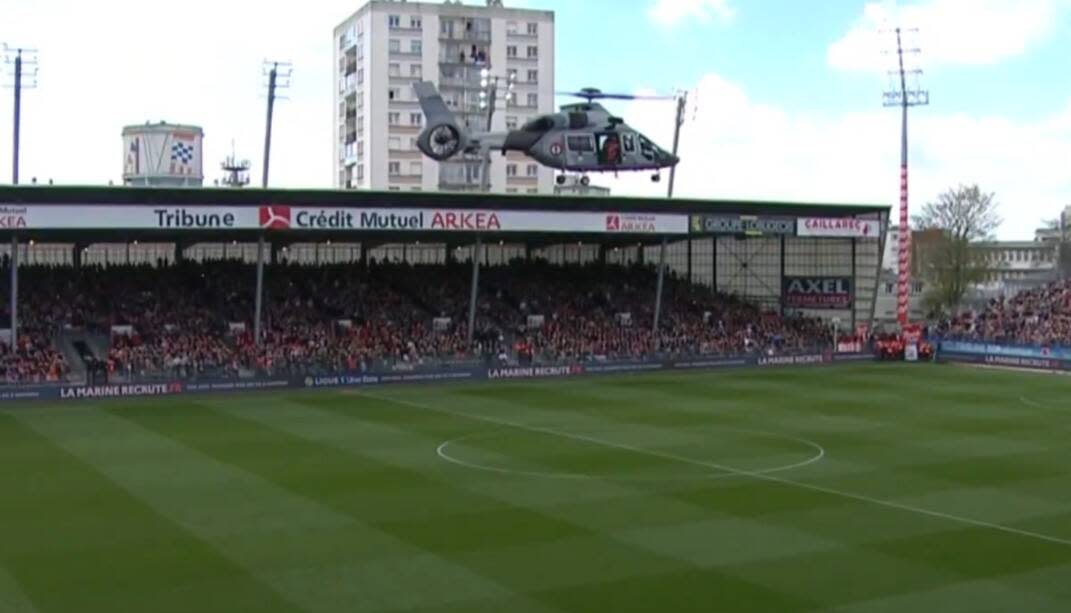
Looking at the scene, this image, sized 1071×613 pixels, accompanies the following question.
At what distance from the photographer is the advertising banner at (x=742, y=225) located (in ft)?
190

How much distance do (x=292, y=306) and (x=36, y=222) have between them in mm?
12516

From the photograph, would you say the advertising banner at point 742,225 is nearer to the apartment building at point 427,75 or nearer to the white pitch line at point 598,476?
the white pitch line at point 598,476

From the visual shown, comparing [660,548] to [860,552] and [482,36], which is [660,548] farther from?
[482,36]

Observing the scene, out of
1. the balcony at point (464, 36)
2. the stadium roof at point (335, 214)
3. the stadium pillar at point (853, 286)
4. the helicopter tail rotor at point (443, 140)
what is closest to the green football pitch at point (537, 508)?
the stadium roof at point (335, 214)

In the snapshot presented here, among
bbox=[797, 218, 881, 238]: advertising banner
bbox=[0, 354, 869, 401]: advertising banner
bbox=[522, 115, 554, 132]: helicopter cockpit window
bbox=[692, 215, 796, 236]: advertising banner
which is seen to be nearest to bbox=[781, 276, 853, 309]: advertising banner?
bbox=[797, 218, 881, 238]: advertising banner

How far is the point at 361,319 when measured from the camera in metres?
54.8

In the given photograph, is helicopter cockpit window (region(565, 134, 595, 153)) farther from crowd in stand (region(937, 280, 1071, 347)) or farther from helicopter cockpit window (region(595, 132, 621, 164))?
crowd in stand (region(937, 280, 1071, 347))

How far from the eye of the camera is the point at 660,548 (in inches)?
773

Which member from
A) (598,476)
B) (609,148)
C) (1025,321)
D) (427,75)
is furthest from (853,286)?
(427,75)

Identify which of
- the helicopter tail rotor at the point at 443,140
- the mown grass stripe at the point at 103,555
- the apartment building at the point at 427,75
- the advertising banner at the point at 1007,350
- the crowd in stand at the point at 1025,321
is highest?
the apartment building at the point at 427,75

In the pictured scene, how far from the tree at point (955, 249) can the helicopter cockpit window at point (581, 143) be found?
62.8 metres

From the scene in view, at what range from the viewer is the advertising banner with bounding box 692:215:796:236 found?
57.9 meters

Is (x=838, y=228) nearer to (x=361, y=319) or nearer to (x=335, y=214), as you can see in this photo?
(x=361, y=319)

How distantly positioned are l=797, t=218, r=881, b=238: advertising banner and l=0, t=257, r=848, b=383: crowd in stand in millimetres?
5264
